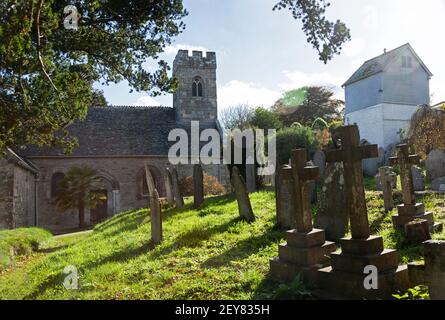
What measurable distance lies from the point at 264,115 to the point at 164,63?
66.6 feet

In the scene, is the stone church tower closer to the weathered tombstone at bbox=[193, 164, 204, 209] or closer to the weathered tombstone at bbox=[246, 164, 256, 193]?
the weathered tombstone at bbox=[246, 164, 256, 193]

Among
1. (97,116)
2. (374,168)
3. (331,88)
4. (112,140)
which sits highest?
(331,88)

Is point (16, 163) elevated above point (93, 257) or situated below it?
above

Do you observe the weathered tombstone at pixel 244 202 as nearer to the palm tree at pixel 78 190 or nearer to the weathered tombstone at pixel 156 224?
the weathered tombstone at pixel 156 224

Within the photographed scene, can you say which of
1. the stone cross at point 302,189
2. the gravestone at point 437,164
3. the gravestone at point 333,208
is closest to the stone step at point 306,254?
the stone cross at point 302,189

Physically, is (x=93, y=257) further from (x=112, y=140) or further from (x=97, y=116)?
(x=97, y=116)

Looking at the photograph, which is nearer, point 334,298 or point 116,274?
point 334,298

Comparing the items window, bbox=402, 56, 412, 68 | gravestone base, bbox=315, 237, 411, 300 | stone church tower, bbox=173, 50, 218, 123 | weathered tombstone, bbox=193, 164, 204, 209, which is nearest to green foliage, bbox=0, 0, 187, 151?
weathered tombstone, bbox=193, 164, 204, 209

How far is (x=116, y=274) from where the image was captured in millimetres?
6012

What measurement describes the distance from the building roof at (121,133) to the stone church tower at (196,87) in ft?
3.04

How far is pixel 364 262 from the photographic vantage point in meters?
4.12

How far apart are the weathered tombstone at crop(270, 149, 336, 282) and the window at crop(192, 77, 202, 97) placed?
75.2 ft

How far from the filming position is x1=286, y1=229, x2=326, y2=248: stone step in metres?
4.96

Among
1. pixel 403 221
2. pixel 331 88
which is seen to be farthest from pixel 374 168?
pixel 331 88
